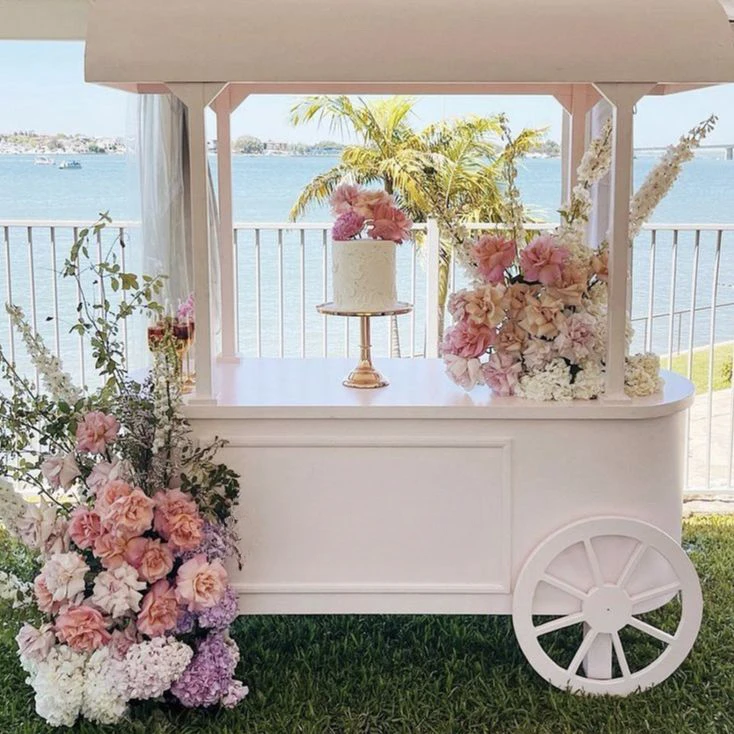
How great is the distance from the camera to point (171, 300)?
140 inches

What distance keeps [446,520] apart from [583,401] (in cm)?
49

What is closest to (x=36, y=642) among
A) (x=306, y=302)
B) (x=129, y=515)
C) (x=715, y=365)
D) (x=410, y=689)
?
(x=129, y=515)

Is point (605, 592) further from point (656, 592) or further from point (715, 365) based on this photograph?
point (715, 365)

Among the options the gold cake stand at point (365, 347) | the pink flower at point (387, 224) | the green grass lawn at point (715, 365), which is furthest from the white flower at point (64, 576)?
the green grass lawn at point (715, 365)

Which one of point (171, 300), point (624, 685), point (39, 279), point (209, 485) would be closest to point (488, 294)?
point (209, 485)

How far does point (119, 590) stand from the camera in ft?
7.41

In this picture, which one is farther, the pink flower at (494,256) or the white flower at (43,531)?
the pink flower at (494,256)

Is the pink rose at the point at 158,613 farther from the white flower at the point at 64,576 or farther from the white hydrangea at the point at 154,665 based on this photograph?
the white flower at the point at 64,576

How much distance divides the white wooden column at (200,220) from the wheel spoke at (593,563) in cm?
107

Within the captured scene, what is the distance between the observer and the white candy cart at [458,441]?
2.26m

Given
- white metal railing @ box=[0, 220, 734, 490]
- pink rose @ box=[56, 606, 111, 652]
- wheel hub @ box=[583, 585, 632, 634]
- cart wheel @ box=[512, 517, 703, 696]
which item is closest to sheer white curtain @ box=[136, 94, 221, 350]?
white metal railing @ box=[0, 220, 734, 490]

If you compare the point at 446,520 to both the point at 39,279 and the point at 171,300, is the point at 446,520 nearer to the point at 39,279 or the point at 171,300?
the point at 171,300

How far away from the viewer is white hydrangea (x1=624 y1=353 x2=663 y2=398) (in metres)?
2.47

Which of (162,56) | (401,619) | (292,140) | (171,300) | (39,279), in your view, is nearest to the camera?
(162,56)
